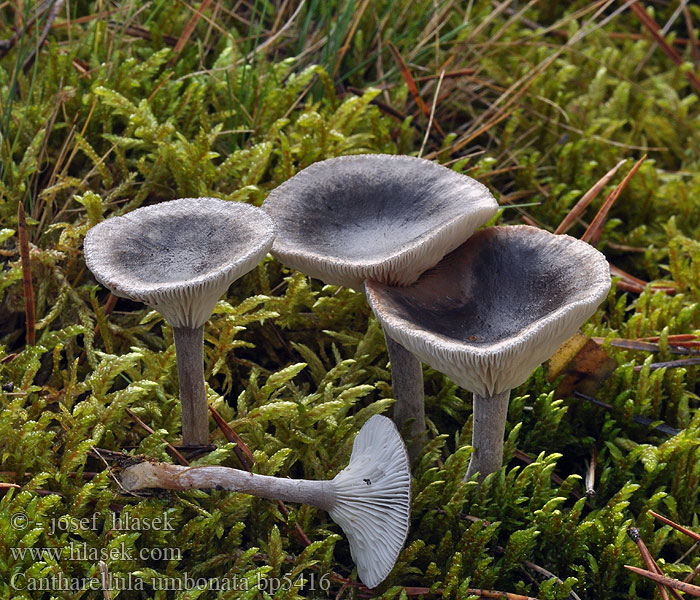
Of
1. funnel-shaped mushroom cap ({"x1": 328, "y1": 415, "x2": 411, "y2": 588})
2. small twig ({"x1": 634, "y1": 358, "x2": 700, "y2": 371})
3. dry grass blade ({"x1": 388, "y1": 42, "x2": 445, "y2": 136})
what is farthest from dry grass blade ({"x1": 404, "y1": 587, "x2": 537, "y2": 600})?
dry grass blade ({"x1": 388, "y1": 42, "x2": 445, "y2": 136})

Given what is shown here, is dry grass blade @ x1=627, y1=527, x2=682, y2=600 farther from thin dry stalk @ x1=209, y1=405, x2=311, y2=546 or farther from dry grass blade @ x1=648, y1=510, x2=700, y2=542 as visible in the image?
thin dry stalk @ x1=209, y1=405, x2=311, y2=546

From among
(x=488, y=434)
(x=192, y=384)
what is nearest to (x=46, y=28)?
(x=192, y=384)

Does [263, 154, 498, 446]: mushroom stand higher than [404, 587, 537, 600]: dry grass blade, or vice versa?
[263, 154, 498, 446]: mushroom

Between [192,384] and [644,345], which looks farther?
[644,345]

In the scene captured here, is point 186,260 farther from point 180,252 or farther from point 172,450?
point 172,450

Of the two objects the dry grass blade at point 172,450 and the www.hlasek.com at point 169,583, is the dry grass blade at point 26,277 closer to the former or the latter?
the dry grass blade at point 172,450

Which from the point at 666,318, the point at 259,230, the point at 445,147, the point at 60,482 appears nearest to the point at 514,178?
the point at 445,147
